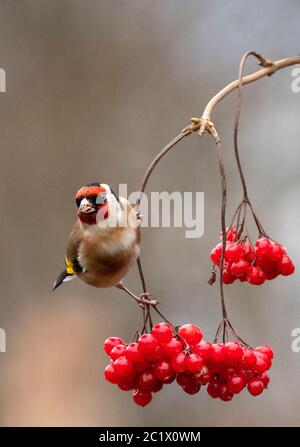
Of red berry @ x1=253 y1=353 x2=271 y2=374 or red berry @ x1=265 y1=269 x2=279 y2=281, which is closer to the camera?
red berry @ x1=253 y1=353 x2=271 y2=374

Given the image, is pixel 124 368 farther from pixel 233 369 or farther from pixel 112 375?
pixel 233 369

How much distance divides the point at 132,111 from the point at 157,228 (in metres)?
0.76

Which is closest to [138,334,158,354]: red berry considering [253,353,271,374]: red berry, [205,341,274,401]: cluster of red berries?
[205,341,274,401]: cluster of red berries

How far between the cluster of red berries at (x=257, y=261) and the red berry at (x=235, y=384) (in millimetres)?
257

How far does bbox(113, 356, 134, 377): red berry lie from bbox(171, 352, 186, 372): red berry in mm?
91

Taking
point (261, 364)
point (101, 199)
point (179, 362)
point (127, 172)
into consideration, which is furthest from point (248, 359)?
point (127, 172)

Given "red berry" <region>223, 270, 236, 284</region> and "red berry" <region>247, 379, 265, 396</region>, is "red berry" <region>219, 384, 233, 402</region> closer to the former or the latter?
"red berry" <region>247, 379, 265, 396</region>

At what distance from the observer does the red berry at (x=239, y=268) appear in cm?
144

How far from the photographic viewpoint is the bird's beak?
159cm

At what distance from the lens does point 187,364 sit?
1.22 metres

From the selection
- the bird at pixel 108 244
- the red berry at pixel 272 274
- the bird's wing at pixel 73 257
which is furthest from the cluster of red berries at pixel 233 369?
the bird's wing at pixel 73 257

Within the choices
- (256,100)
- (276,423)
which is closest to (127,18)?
(256,100)

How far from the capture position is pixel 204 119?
1.26m

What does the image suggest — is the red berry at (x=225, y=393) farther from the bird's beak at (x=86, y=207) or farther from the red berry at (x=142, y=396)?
the bird's beak at (x=86, y=207)
